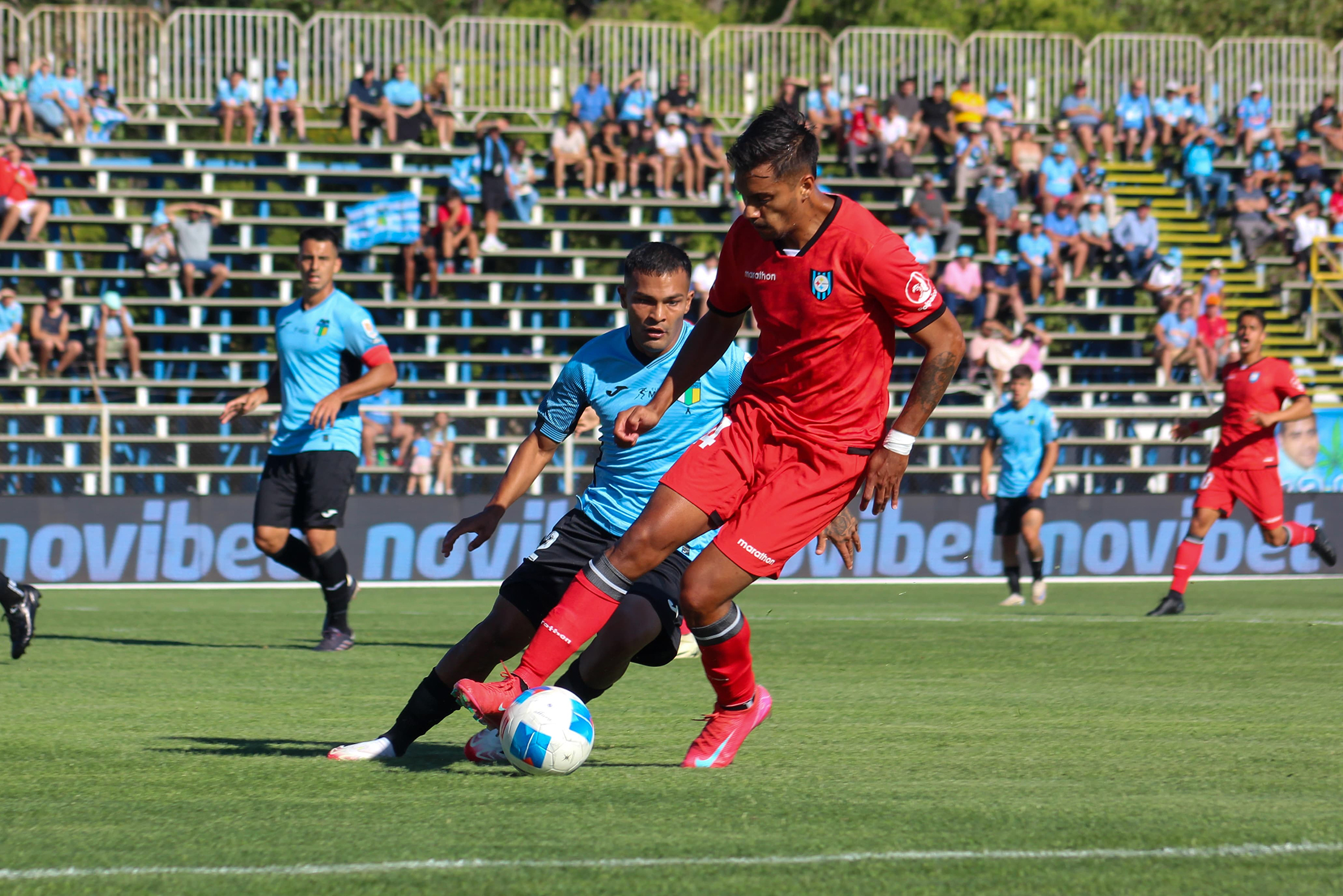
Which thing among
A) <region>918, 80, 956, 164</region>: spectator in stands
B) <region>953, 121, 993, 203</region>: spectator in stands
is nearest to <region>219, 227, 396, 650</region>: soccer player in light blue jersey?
<region>953, 121, 993, 203</region>: spectator in stands

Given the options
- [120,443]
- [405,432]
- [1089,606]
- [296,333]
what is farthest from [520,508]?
[296,333]

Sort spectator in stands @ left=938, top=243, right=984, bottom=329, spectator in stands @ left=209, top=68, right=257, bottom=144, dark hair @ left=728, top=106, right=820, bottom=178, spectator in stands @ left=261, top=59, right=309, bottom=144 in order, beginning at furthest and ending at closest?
spectator in stands @ left=261, top=59, right=309, bottom=144 < spectator in stands @ left=209, top=68, right=257, bottom=144 < spectator in stands @ left=938, top=243, right=984, bottom=329 < dark hair @ left=728, top=106, right=820, bottom=178

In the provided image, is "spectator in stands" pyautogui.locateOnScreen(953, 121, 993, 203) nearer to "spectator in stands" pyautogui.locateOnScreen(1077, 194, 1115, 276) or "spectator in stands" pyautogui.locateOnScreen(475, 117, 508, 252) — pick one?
"spectator in stands" pyautogui.locateOnScreen(1077, 194, 1115, 276)

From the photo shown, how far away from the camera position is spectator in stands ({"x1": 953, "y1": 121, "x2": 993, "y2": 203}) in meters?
25.6

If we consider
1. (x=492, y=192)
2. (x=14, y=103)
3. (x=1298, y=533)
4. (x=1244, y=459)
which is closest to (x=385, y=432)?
(x=492, y=192)

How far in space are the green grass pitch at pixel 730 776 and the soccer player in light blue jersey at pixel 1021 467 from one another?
4604 mm

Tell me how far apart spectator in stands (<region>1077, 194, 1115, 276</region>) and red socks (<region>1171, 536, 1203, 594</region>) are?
12422 mm

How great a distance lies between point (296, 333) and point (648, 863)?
6748mm

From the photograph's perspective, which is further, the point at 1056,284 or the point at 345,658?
the point at 1056,284

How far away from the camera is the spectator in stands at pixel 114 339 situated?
819 inches

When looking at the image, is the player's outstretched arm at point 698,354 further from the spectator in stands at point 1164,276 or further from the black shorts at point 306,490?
the spectator in stands at point 1164,276

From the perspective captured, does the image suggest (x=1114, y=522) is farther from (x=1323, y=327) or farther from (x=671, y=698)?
(x=671, y=698)

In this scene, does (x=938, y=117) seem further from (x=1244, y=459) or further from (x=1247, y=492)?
(x=1247, y=492)

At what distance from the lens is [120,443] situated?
16703 mm
